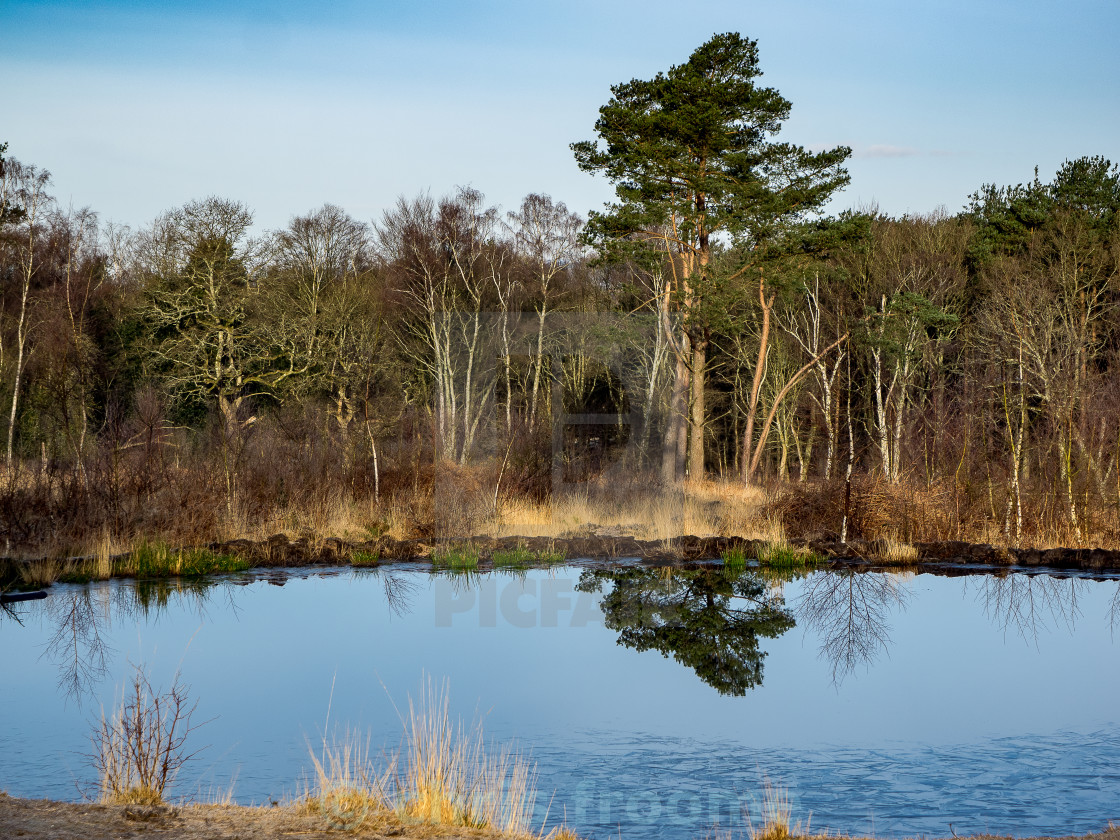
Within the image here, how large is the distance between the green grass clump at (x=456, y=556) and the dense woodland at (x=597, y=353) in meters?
1.87

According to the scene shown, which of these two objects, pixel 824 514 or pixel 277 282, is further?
pixel 277 282

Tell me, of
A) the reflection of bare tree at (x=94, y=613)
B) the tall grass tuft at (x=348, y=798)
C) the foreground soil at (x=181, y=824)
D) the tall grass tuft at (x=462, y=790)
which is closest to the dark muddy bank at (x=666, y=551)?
the reflection of bare tree at (x=94, y=613)

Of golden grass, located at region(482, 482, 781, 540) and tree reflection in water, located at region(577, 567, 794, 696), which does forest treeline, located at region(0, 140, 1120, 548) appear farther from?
tree reflection in water, located at region(577, 567, 794, 696)

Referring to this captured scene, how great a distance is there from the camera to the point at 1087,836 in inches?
202

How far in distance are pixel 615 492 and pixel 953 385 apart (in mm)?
13200

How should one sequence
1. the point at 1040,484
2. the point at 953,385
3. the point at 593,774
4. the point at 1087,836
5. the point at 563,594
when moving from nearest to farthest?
the point at 1087,836
the point at 593,774
the point at 563,594
the point at 1040,484
the point at 953,385

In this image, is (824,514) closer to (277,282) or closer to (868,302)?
(868,302)

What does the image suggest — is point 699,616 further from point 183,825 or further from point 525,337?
point 525,337

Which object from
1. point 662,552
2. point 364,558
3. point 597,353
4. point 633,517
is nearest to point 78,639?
point 364,558

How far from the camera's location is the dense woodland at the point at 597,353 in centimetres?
1700

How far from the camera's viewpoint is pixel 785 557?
15414 mm

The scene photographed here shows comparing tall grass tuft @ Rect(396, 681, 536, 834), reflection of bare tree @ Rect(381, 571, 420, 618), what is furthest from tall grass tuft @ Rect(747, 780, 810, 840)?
reflection of bare tree @ Rect(381, 571, 420, 618)

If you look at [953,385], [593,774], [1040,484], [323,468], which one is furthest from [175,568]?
[953,385]

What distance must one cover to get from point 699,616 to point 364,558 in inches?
217
